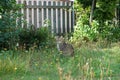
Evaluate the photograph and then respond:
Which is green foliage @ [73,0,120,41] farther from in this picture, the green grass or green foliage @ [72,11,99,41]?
the green grass

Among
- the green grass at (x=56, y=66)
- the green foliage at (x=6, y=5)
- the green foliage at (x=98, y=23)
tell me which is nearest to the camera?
the green grass at (x=56, y=66)

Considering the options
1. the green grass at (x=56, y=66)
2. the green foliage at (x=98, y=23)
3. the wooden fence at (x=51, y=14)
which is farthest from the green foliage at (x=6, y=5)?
the green foliage at (x=98, y=23)

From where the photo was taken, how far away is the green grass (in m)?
7.39

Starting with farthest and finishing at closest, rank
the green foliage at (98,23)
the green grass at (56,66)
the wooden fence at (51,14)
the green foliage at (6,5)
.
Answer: the wooden fence at (51,14)
the green foliage at (98,23)
the green foliage at (6,5)
the green grass at (56,66)

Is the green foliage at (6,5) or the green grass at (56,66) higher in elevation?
the green foliage at (6,5)

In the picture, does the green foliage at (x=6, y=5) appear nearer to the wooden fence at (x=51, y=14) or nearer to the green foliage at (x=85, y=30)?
the wooden fence at (x=51, y=14)

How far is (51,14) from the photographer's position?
16.1 metres

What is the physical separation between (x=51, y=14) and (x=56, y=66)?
772 cm

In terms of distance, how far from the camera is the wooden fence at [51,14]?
609 inches

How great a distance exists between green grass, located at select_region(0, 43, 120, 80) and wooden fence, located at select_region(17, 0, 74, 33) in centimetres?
461

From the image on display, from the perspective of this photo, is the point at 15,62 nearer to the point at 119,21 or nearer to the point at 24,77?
the point at 24,77

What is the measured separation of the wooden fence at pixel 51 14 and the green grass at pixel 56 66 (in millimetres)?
4615

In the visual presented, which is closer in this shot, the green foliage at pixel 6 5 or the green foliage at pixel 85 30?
the green foliage at pixel 6 5

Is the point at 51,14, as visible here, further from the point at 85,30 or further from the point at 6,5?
the point at 6,5
